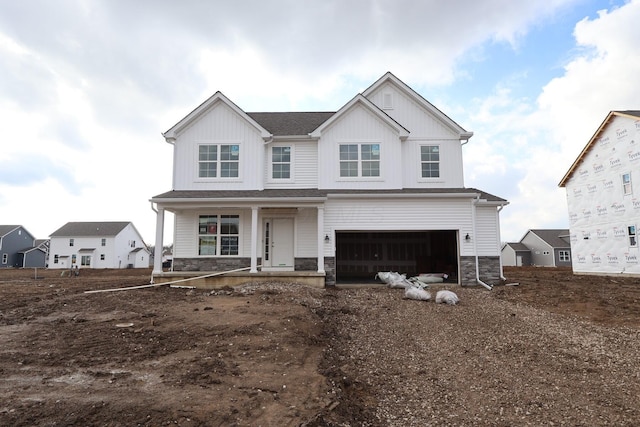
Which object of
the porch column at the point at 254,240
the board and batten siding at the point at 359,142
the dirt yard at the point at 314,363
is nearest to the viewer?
the dirt yard at the point at 314,363

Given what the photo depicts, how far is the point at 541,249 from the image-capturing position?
4931cm

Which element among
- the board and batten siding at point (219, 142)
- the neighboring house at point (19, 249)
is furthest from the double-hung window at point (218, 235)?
the neighboring house at point (19, 249)

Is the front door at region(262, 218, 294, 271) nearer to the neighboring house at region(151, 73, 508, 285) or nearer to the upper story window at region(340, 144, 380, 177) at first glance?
the neighboring house at region(151, 73, 508, 285)

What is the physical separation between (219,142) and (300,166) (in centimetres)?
357

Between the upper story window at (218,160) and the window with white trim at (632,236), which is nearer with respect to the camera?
the upper story window at (218,160)

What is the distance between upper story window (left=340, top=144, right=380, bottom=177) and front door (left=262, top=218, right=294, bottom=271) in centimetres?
319

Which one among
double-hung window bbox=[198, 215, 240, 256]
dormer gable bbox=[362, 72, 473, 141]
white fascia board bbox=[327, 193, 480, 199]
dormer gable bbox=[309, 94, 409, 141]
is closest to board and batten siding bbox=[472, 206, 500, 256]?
white fascia board bbox=[327, 193, 480, 199]

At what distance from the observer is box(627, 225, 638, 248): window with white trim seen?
18.7m

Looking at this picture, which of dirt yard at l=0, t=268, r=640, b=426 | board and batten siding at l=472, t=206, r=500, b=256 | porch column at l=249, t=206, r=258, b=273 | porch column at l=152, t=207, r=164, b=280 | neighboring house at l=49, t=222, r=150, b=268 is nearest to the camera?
dirt yard at l=0, t=268, r=640, b=426

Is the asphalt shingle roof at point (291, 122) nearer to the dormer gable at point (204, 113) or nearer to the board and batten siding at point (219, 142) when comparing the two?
the dormer gable at point (204, 113)

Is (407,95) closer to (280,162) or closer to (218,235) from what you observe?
(280,162)

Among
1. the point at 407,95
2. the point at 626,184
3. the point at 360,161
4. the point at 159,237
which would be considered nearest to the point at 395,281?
the point at 360,161

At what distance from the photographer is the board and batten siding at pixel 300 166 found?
15328mm

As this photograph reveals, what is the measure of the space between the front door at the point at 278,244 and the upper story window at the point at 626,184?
18.0m
